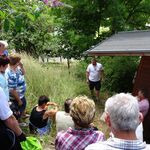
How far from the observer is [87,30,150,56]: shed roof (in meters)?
9.26

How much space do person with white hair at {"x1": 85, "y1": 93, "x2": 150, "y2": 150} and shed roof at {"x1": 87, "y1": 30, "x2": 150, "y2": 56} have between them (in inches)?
229

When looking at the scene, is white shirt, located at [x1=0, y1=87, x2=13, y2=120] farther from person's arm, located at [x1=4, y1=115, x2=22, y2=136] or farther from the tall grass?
the tall grass

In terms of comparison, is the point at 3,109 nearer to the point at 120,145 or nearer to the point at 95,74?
the point at 120,145

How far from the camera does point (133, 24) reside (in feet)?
60.5

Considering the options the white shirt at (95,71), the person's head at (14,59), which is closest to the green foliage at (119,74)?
the white shirt at (95,71)

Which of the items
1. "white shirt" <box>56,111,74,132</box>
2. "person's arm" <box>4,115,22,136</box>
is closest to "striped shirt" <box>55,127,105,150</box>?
"person's arm" <box>4,115,22,136</box>

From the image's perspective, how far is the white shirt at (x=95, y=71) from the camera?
45.6 ft

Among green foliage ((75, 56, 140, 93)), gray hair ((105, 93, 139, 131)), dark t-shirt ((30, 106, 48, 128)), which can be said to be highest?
gray hair ((105, 93, 139, 131))

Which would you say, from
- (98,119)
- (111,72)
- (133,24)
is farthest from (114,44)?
(133,24)

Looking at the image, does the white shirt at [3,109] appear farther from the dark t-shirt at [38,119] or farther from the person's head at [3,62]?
the dark t-shirt at [38,119]

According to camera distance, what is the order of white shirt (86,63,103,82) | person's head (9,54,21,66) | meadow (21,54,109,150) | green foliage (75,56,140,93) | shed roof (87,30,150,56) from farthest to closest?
1. green foliage (75,56,140,93)
2. white shirt (86,63,103,82)
3. meadow (21,54,109,150)
4. shed roof (87,30,150,56)
5. person's head (9,54,21,66)

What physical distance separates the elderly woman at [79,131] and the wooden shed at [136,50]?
497 centimetres

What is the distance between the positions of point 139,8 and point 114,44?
7.76m

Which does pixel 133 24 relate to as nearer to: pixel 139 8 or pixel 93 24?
pixel 139 8
